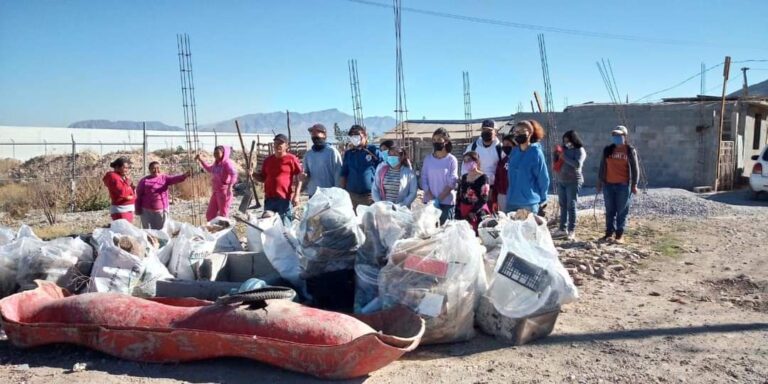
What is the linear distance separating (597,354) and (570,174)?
443 centimetres

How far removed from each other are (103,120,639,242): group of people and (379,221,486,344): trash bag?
1416 mm

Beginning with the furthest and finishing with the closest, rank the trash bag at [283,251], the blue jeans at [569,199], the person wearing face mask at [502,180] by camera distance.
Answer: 1. the blue jeans at [569,199]
2. the person wearing face mask at [502,180]
3. the trash bag at [283,251]

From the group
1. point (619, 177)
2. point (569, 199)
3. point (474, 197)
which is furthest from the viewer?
point (569, 199)

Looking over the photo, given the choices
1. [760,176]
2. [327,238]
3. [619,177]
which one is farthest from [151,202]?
[760,176]

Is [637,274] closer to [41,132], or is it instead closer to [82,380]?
[82,380]

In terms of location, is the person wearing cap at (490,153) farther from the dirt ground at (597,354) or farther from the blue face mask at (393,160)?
the dirt ground at (597,354)

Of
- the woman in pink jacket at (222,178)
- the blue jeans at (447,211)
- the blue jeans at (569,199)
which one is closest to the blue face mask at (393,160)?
the blue jeans at (447,211)

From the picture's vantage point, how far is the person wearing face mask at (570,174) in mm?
7887

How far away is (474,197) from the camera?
Answer: 5.94 m

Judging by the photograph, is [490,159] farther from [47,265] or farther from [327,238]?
[47,265]

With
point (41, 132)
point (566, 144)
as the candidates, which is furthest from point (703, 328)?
point (41, 132)

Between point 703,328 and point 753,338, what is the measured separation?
33 cm

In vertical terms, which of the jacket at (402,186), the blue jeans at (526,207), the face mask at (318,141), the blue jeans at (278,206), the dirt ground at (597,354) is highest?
the face mask at (318,141)

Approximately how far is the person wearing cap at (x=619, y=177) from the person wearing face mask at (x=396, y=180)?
313 cm
